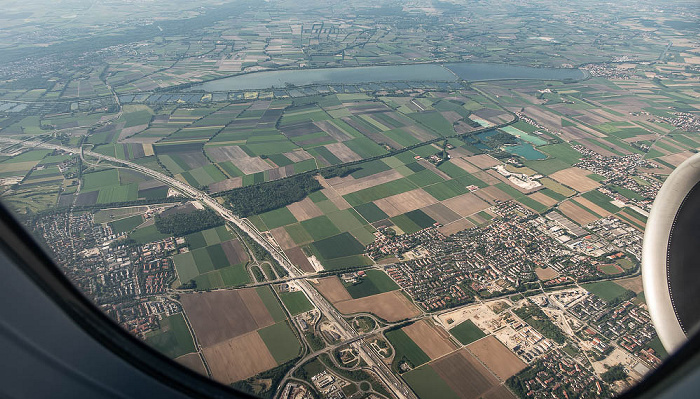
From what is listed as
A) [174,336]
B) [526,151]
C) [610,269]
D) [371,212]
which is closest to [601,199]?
[610,269]

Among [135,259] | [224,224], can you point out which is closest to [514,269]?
[224,224]

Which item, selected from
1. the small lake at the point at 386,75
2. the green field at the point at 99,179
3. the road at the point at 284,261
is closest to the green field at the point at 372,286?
the road at the point at 284,261

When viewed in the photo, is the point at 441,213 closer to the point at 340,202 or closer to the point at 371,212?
the point at 371,212

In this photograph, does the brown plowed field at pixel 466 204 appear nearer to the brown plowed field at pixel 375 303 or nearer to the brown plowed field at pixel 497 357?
the brown plowed field at pixel 375 303

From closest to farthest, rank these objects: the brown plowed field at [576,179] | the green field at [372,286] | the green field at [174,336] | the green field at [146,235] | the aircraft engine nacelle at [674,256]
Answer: the aircraft engine nacelle at [674,256], the green field at [174,336], the green field at [372,286], the green field at [146,235], the brown plowed field at [576,179]

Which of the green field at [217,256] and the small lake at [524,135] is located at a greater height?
the small lake at [524,135]

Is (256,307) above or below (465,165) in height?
below

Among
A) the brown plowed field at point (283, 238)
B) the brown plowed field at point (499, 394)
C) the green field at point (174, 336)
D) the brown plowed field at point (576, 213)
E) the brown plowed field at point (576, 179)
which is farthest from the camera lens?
the brown plowed field at point (576, 179)
